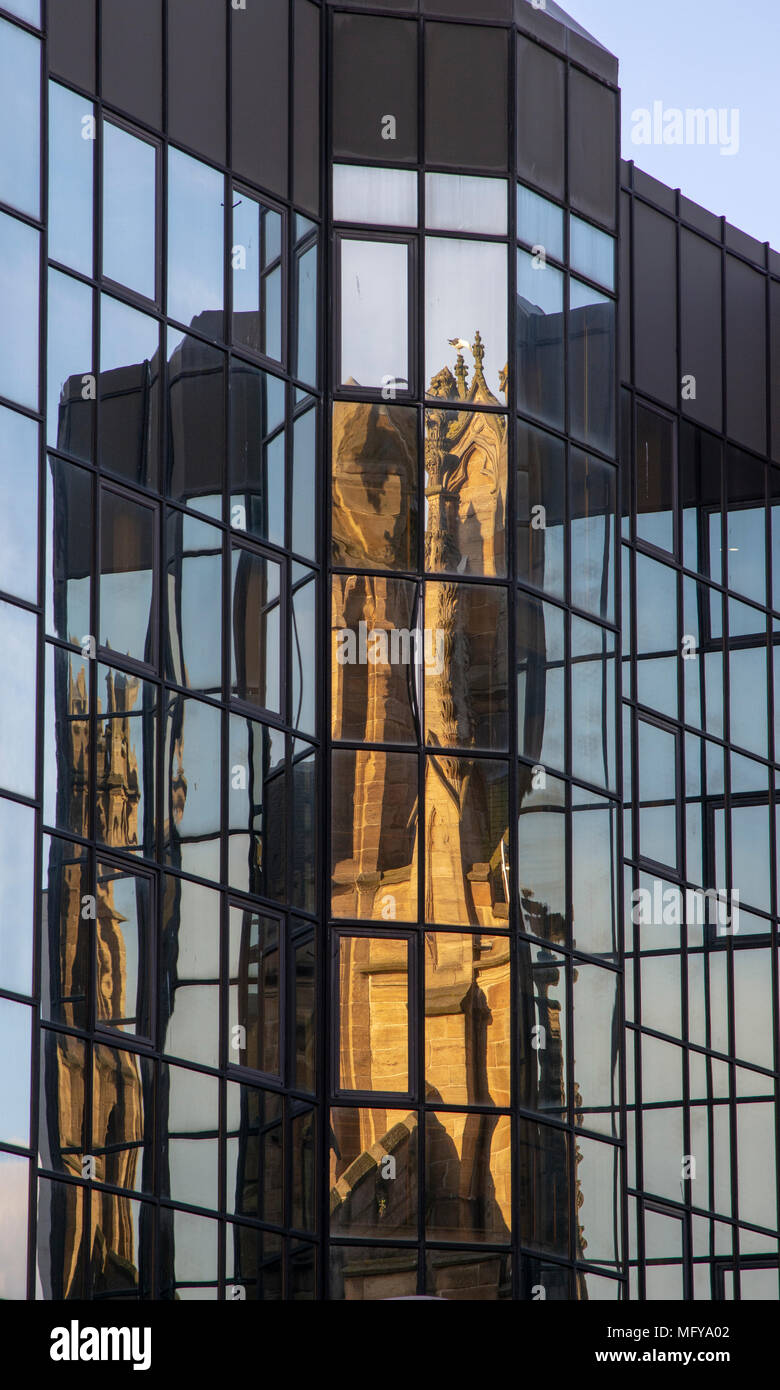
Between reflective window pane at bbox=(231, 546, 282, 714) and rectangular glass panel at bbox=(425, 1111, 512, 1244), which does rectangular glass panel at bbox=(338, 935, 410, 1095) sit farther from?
reflective window pane at bbox=(231, 546, 282, 714)

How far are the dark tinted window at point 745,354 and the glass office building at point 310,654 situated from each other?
6.84 m

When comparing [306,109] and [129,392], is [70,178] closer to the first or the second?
[129,392]

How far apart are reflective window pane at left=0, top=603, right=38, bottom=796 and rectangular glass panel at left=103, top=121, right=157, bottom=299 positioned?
470cm

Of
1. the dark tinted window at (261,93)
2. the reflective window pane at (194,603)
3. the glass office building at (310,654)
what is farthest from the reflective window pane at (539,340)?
the reflective window pane at (194,603)

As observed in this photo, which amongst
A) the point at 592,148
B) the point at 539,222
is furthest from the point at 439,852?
the point at 592,148

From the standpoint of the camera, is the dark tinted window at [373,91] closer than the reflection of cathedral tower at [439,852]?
No

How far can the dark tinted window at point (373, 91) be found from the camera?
30891 millimetres

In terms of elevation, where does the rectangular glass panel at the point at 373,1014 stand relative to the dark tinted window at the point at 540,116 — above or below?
below

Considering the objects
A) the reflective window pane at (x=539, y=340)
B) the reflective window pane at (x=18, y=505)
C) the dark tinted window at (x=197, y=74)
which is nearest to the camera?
the reflective window pane at (x=18, y=505)

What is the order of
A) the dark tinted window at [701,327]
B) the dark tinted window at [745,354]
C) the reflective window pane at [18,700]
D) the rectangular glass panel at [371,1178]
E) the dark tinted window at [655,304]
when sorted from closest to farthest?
the reflective window pane at [18,700], the rectangular glass panel at [371,1178], the dark tinted window at [655,304], the dark tinted window at [701,327], the dark tinted window at [745,354]

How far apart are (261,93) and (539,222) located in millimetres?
4165

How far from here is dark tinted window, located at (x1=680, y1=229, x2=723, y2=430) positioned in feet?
127

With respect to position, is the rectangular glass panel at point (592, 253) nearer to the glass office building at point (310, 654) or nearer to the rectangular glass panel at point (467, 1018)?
the glass office building at point (310, 654)

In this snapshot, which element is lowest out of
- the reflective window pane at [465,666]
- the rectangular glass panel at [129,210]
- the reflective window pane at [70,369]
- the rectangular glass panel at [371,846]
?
the rectangular glass panel at [371,846]
